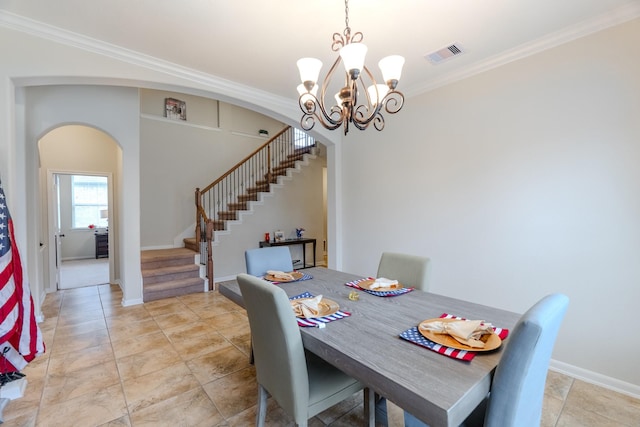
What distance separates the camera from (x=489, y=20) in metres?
2.22

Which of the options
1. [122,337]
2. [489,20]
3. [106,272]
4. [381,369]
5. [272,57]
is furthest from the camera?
[106,272]

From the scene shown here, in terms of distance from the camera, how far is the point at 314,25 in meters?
2.27

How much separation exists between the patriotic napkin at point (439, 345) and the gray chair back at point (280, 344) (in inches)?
20.1

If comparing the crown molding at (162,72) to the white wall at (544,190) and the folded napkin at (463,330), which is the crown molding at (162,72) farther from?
the folded napkin at (463,330)

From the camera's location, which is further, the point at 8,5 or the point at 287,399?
the point at 8,5

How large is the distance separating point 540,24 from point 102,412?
168 inches

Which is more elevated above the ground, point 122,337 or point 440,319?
point 440,319

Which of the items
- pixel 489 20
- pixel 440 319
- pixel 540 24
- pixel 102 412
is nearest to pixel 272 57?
pixel 489 20

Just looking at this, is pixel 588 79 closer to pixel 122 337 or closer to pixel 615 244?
pixel 615 244

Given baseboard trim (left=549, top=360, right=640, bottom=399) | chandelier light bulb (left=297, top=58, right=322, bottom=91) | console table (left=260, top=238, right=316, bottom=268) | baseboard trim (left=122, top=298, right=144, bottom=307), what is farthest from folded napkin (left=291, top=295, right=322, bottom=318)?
console table (left=260, top=238, right=316, bottom=268)

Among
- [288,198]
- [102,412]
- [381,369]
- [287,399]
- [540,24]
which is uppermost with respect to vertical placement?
[540,24]

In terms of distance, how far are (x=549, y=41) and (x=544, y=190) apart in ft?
4.07

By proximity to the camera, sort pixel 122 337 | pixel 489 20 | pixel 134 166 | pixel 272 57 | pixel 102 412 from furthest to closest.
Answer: pixel 134 166, pixel 122 337, pixel 272 57, pixel 489 20, pixel 102 412

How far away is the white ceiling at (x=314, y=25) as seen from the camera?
2.06m
